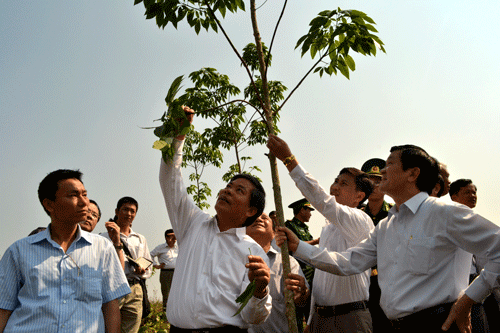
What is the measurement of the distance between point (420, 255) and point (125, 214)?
4.48m

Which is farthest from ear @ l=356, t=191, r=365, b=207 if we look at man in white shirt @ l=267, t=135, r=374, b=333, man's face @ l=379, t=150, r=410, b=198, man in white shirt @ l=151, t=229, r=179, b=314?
man in white shirt @ l=151, t=229, r=179, b=314

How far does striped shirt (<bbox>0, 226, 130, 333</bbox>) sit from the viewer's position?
2469 millimetres

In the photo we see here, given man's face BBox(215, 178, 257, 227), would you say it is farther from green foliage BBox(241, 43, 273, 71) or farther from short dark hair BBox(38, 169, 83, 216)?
green foliage BBox(241, 43, 273, 71)

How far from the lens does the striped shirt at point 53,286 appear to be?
2.47 m

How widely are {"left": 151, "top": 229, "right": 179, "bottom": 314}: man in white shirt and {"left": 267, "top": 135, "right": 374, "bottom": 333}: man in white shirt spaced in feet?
22.8

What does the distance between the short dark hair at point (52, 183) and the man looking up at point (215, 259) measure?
648 millimetres

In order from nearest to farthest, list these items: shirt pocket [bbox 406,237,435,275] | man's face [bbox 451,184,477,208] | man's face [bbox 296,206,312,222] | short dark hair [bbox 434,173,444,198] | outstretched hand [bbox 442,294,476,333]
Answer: outstretched hand [bbox 442,294,476,333] → shirt pocket [bbox 406,237,435,275] → short dark hair [bbox 434,173,444,198] → man's face [bbox 451,184,477,208] → man's face [bbox 296,206,312,222]

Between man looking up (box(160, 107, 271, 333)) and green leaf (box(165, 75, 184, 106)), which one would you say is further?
green leaf (box(165, 75, 184, 106))

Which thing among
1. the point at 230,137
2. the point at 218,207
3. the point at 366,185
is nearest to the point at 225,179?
the point at 230,137

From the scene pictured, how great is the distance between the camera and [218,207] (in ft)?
10.0

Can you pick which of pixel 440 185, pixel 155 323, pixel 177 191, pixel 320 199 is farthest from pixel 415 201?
pixel 155 323

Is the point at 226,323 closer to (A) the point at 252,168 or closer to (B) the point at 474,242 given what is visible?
(B) the point at 474,242

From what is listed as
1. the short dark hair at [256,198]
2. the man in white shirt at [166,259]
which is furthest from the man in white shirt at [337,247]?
the man in white shirt at [166,259]

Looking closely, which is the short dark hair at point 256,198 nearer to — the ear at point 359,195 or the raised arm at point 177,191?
the raised arm at point 177,191
